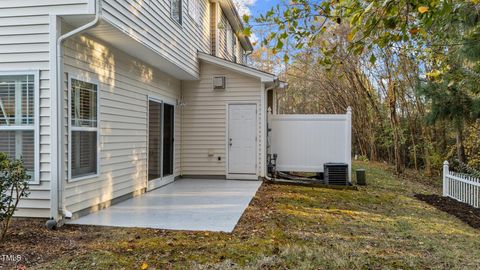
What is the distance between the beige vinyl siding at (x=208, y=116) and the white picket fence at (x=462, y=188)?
4.31 metres

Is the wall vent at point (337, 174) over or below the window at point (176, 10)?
below

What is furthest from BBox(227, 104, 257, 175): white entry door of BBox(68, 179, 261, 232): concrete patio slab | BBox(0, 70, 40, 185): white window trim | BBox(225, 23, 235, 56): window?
BBox(0, 70, 40, 185): white window trim

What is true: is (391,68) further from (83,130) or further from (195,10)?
(83,130)

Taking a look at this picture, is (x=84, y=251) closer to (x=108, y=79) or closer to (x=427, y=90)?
(x=108, y=79)

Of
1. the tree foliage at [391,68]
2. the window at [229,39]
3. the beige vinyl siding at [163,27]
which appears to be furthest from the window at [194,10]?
the window at [229,39]

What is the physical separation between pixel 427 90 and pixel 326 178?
9.80 ft

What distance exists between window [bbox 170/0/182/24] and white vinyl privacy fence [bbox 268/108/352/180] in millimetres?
3421

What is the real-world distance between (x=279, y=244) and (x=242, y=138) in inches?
209

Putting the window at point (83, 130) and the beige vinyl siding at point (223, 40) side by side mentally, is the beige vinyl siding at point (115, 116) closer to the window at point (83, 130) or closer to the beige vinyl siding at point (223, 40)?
the window at point (83, 130)

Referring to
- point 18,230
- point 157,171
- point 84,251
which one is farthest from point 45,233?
point 157,171

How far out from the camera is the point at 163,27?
663 centimetres

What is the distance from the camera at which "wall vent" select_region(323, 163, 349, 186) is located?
28.2ft

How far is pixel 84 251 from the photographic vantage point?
12.0ft

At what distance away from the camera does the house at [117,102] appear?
179 inches
